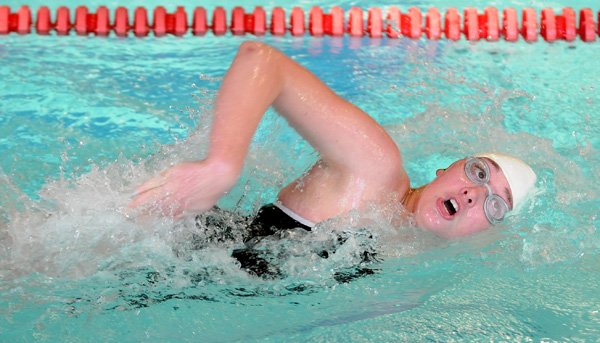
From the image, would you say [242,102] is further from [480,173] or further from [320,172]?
[480,173]

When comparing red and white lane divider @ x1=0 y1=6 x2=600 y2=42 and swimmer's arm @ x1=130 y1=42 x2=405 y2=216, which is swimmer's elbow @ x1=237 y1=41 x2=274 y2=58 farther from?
red and white lane divider @ x1=0 y1=6 x2=600 y2=42

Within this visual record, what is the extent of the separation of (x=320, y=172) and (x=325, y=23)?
101 inches

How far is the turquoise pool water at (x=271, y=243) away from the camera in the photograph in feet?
7.32

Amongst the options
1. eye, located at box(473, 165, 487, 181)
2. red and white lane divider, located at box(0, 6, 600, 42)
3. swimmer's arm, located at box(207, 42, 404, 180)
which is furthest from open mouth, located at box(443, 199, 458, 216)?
red and white lane divider, located at box(0, 6, 600, 42)

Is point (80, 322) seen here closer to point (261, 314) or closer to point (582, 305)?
point (261, 314)

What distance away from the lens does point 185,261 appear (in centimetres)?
230

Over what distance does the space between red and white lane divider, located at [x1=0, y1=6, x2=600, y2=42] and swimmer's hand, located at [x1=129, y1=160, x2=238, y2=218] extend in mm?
2853

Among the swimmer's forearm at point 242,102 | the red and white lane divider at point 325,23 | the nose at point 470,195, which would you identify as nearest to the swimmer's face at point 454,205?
the nose at point 470,195

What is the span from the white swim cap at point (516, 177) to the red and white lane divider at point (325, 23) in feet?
7.67

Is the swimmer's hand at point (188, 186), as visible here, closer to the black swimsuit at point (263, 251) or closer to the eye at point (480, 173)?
the black swimsuit at point (263, 251)

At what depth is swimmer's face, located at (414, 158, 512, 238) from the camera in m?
2.45

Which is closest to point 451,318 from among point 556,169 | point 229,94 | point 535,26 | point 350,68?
point 229,94

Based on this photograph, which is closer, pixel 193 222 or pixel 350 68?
pixel 193 222

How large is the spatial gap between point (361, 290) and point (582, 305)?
70 centimetres
